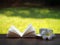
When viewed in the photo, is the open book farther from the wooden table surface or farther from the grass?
the grass

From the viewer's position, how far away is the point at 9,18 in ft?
4.90

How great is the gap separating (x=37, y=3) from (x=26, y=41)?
421 mm

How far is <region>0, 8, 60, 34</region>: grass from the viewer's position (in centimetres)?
147

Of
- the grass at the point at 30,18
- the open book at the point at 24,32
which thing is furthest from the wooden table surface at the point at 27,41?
the grass at the point at 30,18

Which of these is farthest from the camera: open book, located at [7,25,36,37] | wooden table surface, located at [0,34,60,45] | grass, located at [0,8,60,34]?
grass, located at [0,8,60,34]

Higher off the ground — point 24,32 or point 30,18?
point 30,18

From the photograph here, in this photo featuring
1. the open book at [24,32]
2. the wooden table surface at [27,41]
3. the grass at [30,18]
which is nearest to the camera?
the wooden table surface at [27,41]

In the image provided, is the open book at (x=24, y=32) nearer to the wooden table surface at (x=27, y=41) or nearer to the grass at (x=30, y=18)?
the wooden table surface at (x=27, y=41)

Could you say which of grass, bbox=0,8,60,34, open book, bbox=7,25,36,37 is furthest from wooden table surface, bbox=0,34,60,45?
grass, bbox=0,8,60,34

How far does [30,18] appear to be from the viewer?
150 centimetres

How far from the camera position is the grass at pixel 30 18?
147cm

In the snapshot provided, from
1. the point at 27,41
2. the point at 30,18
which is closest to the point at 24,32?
the point at 27,41

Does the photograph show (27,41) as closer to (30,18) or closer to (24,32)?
(24,32)

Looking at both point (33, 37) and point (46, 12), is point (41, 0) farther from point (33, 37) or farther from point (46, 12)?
point (33, 37)
